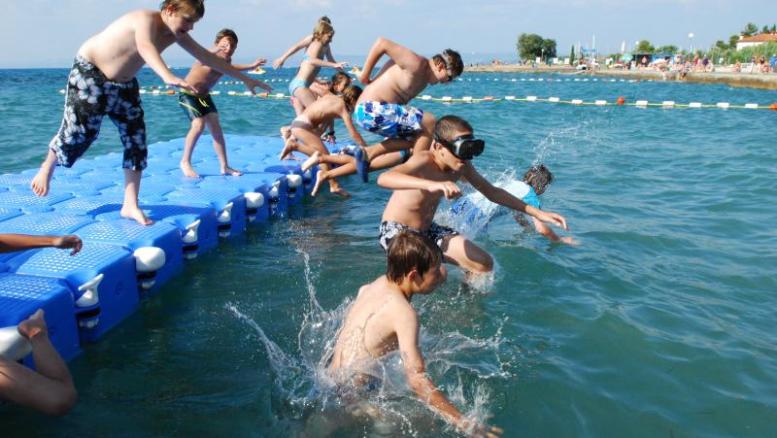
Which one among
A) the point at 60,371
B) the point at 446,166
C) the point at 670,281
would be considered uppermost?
the point at 446,166

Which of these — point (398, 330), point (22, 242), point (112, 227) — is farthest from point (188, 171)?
point (398, 330)

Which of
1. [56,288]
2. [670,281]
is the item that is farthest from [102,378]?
[670,281]

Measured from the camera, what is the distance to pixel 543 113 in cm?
2133

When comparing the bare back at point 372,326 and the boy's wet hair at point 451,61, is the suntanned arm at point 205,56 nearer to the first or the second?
the boy's wet hair at point 451,61

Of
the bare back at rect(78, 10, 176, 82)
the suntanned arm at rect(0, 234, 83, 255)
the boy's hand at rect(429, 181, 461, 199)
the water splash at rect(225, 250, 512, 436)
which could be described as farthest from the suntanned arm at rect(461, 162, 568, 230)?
the suntanned arm at rect(0, 234, 83, 255)

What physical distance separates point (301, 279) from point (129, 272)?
4.76 feet

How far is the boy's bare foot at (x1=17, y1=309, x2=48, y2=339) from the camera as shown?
293cm

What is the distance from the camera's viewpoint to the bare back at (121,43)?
443cm

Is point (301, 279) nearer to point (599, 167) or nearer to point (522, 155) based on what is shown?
point (599, 167)

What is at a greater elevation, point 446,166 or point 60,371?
point 446,166

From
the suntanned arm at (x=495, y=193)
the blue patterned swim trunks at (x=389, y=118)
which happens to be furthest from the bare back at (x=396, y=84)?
the suntanned arm at (x=495, y=193)

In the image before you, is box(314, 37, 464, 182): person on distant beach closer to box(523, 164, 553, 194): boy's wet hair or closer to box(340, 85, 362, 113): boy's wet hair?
box(340, 85, 362, 113): boy's wet hair

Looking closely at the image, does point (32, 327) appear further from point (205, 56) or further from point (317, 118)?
point (317, 118)

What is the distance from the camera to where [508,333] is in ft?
14.4
